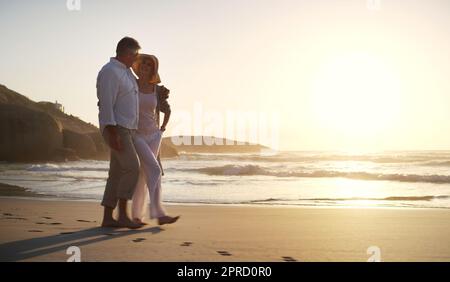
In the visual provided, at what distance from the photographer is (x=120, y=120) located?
5094 millimetres

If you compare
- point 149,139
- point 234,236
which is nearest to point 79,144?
point 149,139

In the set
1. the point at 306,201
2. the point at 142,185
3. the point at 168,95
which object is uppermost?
the point at 168,95

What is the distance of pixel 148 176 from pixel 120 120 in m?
0.72

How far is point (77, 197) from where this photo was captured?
388 inches

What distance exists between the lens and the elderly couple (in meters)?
5.07

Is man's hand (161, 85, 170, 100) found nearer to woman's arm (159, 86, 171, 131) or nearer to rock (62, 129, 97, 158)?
woman's arm (159, 86, 171, 131)

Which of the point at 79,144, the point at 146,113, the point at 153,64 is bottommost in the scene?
the point at 79,144

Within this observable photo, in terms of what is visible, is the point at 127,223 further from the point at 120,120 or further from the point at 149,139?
the point at 120,120

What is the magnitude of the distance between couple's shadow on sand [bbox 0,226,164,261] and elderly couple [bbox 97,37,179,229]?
23 cm

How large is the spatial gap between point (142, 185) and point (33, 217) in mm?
1577

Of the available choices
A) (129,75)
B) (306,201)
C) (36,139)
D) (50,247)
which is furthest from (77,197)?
(36,139)

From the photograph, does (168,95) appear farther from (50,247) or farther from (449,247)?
(449,247)

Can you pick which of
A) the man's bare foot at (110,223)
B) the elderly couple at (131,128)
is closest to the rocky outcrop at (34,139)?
the elderly couple at (131,128)

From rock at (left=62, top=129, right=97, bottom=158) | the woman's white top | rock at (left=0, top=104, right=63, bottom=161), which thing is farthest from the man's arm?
rock at (left=62, top=129, right=97, bottom=158)
